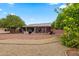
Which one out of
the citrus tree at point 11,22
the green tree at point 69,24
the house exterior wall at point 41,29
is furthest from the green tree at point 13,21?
the green tree at point 69,24

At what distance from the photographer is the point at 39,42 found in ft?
12.3

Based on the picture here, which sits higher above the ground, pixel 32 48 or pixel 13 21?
pixel 13 21

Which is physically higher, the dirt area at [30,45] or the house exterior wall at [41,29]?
the house exterior wall at [41,29]

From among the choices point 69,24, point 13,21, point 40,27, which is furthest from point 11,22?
point 69,24

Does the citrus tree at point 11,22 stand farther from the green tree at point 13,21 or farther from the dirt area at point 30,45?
the dirt area at point 30,45

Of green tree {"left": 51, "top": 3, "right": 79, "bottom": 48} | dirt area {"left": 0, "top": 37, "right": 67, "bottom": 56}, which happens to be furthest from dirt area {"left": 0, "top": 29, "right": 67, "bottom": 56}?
green tree {"left": 51, "top": 3, "right": 79, "bottom": 48}

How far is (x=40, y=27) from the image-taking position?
3693mm

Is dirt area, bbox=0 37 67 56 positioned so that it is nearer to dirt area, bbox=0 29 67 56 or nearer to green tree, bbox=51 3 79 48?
dirt area, bbox=0 29 67 56

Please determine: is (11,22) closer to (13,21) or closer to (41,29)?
(13,21)

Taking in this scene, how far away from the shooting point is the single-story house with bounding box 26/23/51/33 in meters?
3.69

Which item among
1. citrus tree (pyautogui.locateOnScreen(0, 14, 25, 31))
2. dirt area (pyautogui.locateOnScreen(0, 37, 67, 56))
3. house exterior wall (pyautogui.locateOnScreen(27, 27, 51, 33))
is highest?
citrus tree (pyautogui.locateOnScreen(0, 14, 25, 31))

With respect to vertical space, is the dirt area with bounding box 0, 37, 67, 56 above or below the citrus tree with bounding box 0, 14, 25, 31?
below

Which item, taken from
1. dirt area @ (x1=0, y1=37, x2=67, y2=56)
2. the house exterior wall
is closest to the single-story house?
the house exterior wall

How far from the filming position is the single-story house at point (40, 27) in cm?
369
